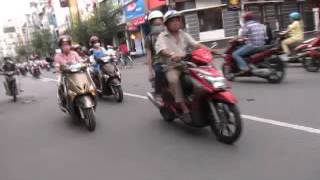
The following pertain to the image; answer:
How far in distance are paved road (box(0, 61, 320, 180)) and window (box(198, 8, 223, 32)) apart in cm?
2470

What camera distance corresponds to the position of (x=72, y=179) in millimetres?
5539

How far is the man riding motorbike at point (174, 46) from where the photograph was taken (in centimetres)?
679

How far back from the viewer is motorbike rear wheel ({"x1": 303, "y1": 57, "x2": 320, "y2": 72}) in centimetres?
1288

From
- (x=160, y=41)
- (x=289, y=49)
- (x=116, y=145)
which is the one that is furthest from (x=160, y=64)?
(x=289, y=49)

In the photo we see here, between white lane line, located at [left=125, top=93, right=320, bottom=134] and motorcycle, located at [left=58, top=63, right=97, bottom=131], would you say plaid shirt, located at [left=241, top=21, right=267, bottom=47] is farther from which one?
motorcycle, located at [left=58, top=63, right=97, bottom=131]

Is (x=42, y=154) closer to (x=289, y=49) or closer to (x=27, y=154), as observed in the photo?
(x=27, y=154)

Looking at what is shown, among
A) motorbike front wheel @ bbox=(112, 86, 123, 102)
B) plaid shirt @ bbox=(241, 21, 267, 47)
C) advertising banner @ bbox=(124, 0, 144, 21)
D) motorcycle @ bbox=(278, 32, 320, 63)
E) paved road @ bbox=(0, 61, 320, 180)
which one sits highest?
advertising banner @ bbox=(124, 0, 144, 21)

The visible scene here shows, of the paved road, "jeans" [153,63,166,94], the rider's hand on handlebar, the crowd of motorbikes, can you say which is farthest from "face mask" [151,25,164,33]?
the rider's hand on handlebar

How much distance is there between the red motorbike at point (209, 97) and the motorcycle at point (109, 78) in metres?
4.95

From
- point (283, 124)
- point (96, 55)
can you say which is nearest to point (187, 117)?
point (283, 124)

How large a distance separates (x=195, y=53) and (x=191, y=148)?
1.24 m

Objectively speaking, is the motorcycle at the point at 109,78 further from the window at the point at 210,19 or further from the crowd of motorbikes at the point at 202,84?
the window at the point at 210,19

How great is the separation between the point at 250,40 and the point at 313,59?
6.92 ft

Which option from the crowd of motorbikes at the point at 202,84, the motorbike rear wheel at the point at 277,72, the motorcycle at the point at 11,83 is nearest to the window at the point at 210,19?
the motorcycle at the point at 11,83
